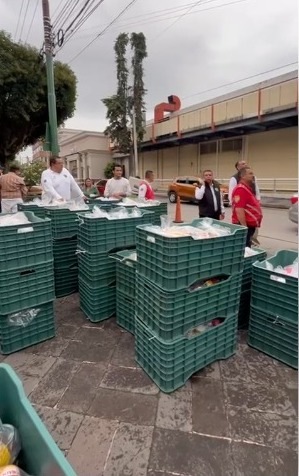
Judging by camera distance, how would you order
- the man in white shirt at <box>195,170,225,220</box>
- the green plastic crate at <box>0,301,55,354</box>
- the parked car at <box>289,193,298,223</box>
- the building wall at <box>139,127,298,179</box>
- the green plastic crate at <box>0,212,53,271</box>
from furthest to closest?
the building wall at <box>139,127,298,179</box>, the parked car at <box>289,193,298,223</box>, the man in white shirt at <box>195,170,225,220</box>, the green plastic crate at <box>0,301,55,354</box>, the green plastic crate at <box>0,212,53,271</box>

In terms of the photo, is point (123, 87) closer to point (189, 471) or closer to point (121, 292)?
point (121, 292)

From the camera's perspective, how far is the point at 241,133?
56.0 feet

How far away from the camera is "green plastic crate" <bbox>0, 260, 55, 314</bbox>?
7.98ft

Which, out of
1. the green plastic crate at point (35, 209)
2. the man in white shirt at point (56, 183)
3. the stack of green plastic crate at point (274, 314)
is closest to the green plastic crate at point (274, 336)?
the stack of green plastic crate at point (274, 314)

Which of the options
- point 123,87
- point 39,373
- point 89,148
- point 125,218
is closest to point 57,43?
point 125,218

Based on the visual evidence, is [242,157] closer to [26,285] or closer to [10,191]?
[10,191]

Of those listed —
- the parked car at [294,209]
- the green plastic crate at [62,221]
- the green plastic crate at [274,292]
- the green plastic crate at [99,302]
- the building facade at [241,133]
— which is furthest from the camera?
the building facade at [241,133]

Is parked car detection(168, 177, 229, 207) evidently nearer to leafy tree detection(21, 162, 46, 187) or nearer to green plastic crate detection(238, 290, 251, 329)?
leafy tree detection(21, 162, 46, 187)

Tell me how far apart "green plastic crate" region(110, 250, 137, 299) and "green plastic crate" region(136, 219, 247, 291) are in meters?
0.37

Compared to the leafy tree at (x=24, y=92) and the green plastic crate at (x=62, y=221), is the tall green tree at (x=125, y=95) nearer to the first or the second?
the leafy tree at (x=24, y=92)

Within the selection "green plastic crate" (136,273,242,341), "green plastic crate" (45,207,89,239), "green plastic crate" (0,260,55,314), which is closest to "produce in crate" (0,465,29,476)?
"green plastic crate" (136,273,242,341)

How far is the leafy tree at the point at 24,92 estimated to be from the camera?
10773 mm

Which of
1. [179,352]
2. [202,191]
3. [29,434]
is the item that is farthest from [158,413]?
[202,191]

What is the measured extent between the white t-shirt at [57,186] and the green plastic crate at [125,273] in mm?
1615
